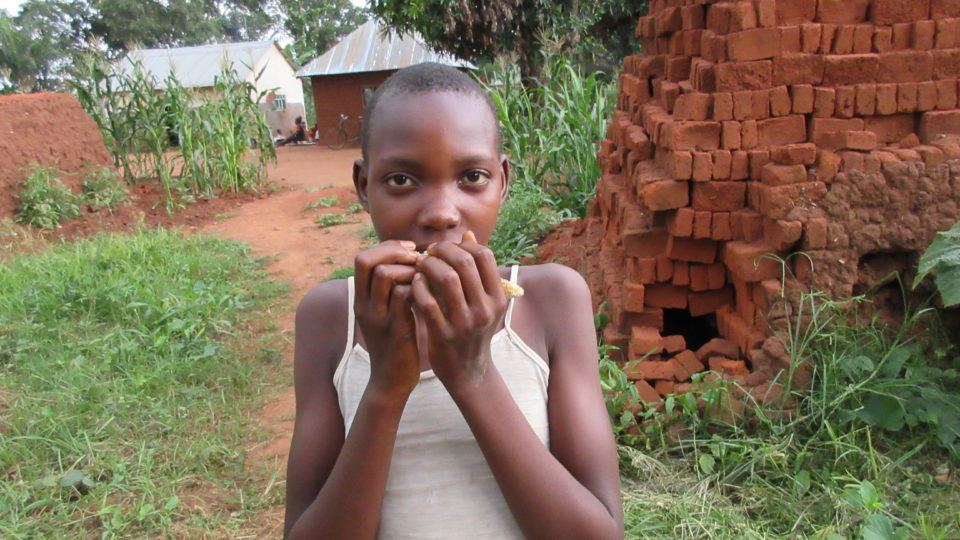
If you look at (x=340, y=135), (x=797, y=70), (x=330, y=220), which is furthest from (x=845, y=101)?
(x=340, y=135)

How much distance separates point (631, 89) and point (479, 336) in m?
3.30

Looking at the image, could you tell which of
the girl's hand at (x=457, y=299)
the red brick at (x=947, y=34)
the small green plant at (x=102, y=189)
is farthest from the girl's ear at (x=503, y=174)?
the small green plant at (x=102, y=189)

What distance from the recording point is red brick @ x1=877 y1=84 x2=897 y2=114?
265 cm

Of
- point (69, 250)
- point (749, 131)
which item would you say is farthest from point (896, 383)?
point (69, 250)

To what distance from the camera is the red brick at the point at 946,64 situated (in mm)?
2609

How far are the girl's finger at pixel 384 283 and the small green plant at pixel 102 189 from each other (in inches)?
344

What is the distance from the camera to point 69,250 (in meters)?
6.70

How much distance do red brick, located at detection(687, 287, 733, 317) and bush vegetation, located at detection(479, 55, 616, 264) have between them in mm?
1618

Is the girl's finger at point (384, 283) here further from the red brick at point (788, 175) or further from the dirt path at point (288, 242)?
the red brick at point (788, 175)

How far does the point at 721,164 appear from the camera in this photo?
2832 millimetres

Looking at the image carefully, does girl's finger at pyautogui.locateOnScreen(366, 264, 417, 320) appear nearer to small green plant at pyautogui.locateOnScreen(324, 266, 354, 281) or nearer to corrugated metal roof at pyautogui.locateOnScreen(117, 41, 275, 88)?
small green plant at pyautogui.locateOnScreen(324, 266, 354, 281)

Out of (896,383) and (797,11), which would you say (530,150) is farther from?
(896,383)

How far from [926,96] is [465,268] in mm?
2492

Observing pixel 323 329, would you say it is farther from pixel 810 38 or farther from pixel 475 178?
pixel 810 38
